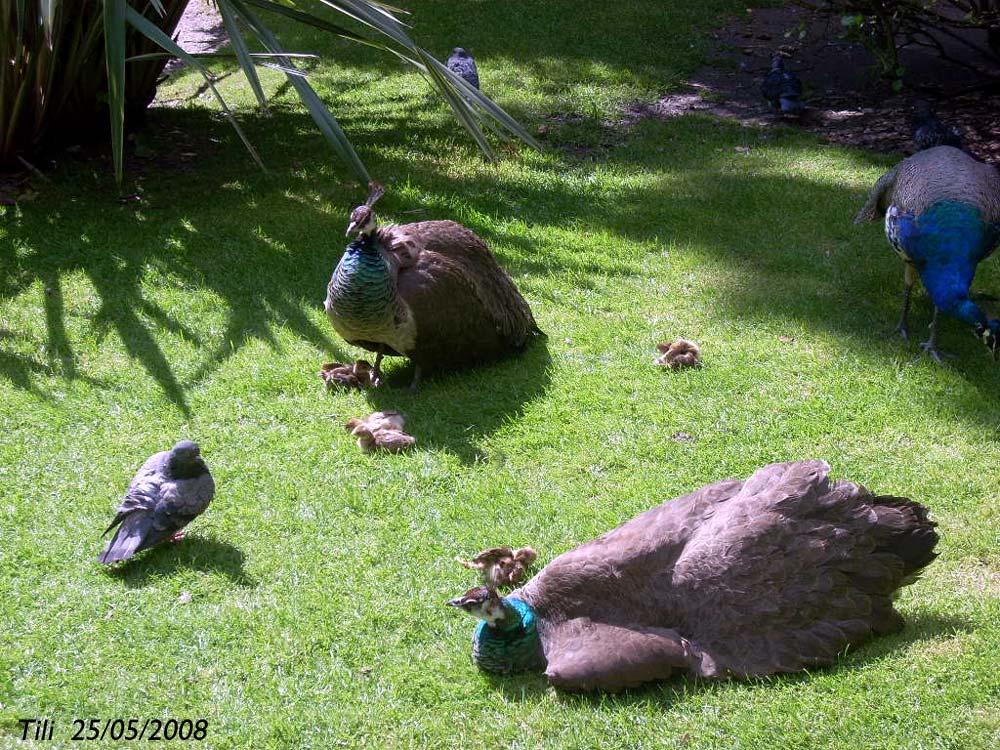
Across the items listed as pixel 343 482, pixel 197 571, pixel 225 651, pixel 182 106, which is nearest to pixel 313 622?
pixel 225 651

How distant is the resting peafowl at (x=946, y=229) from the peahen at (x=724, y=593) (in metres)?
2.46

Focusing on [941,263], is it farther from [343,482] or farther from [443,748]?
[443,748]

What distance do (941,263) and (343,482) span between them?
3.80 m

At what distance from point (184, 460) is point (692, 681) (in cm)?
242

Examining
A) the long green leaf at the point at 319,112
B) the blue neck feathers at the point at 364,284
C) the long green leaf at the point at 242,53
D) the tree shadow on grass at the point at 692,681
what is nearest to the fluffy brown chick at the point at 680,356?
the blue neck feathers at the point at 364,284

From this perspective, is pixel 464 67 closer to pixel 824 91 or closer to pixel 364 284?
pixel 824 91

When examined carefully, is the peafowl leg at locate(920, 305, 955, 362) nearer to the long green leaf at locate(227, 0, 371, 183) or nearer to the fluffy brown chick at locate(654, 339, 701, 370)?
the fluffy brown chick at locate(654, 339, 701, 370)

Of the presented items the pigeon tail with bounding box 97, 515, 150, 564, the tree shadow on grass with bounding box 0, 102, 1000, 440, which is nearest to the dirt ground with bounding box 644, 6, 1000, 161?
the tree shadow on grass with bounding box 0, 102, 1000, 440

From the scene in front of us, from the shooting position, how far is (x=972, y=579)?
4516 millimetres

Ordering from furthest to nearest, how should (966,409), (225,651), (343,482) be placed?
(966,409) < (343,482) < (225,651)

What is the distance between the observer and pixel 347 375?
6.38m

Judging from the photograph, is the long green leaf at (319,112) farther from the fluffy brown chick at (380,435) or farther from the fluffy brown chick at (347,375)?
the fluffy brown chick at (380,435)

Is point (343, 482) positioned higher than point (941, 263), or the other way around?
point (941, 263)

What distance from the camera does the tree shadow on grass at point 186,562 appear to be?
466 centimetres
